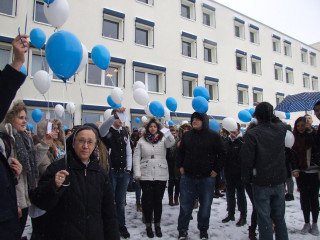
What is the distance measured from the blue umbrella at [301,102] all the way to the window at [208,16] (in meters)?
12.9

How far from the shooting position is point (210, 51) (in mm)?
20031

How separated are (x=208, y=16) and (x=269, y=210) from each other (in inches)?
759

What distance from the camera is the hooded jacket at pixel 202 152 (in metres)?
4.39

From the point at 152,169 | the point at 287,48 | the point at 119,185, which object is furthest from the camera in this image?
the point at 287,48

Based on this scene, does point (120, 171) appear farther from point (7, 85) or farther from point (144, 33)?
point (144, 33)

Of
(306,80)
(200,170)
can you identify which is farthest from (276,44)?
(200,170)

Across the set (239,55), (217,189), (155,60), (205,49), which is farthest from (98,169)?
(239,55)

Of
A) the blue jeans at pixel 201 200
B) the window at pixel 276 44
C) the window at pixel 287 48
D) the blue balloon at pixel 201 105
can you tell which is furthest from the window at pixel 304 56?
the blue jeans at pixel 201 200

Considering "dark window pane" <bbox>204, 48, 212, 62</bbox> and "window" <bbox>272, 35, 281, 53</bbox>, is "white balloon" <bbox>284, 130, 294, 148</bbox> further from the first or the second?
"window" <bbox>272, 35, 281, 53</bbox>

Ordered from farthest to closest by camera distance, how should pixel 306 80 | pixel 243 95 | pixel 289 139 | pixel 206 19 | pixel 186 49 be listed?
pixel 306 80
pixel 243 95
pixel 206 19
pixel 186 49
pixel 289 139

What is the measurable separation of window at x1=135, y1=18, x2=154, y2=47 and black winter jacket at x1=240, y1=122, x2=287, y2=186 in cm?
1389

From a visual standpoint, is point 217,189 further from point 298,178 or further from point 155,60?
point 155,60

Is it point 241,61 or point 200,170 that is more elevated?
point 241,61

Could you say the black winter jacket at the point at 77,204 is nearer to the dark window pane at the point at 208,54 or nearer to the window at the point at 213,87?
the window at the point at 213,87
